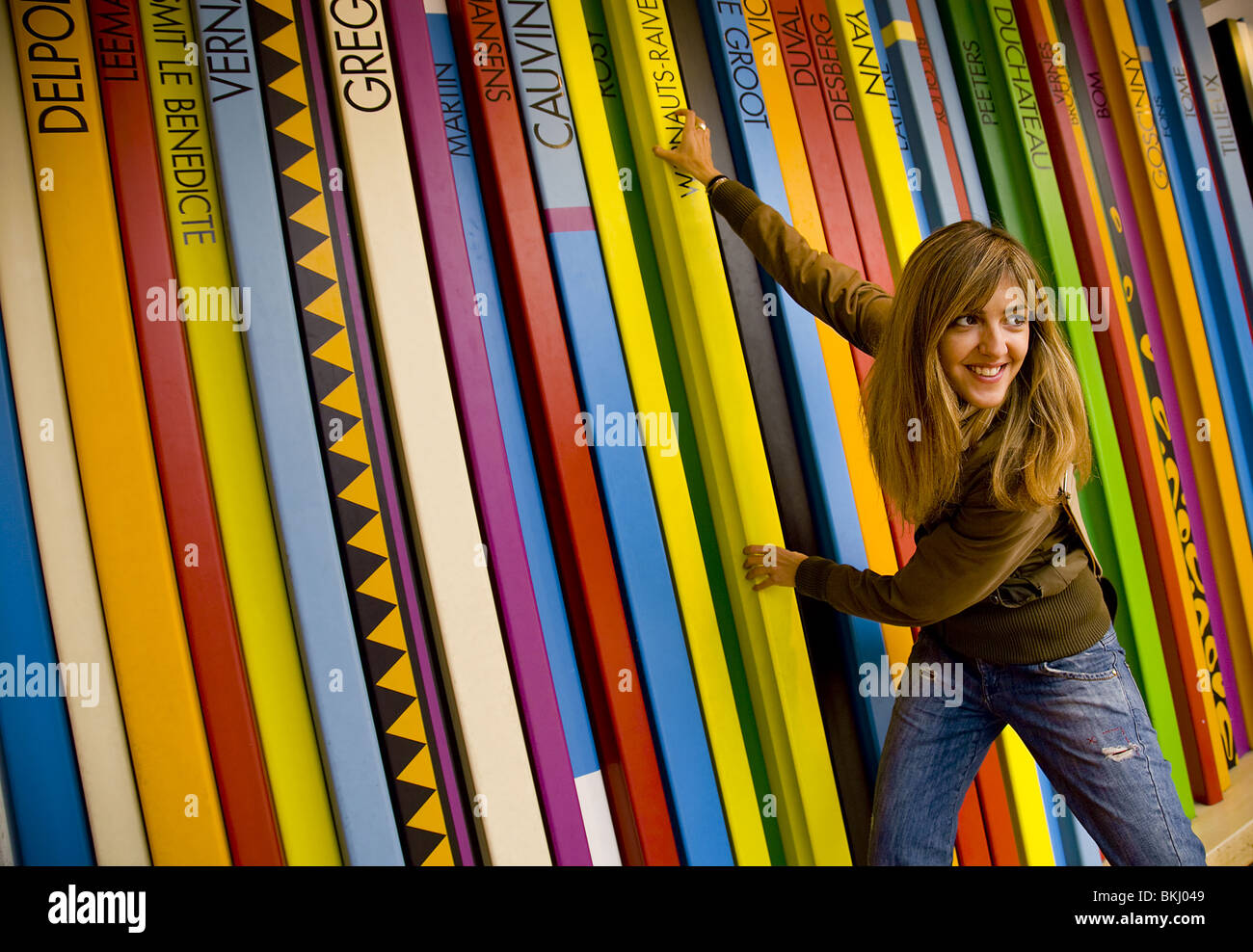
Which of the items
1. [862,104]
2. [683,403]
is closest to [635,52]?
[862,104]

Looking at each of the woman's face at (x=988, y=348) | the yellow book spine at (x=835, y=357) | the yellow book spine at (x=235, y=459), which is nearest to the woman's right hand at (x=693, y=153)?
the yellow book spine at (x=835, y=357)

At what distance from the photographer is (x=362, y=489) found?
165cm

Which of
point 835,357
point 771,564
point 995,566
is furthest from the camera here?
point 835,357

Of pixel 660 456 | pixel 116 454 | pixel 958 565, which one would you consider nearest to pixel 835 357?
pixel 660 456

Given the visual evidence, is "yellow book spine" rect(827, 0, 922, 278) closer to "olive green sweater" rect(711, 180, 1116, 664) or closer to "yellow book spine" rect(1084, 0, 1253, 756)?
"olive green sweater" rect(711, 180, 1116, 664)

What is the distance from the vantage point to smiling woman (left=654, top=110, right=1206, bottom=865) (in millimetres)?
1411

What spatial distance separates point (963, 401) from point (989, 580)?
0.34m

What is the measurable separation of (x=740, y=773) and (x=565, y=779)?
42 centimetres

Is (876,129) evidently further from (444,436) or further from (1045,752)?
(1045,752)

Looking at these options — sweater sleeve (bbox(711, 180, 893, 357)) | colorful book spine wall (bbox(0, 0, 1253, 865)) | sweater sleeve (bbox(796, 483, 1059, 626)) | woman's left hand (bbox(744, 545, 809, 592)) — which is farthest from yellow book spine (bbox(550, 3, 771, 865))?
sweater sleeve (bbox(796, 483, 1059, 626))

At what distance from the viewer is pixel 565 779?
68.4 inches

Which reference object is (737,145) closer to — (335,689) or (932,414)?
(932,414)

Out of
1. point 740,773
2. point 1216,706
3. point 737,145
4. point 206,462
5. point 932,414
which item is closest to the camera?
point 932,414

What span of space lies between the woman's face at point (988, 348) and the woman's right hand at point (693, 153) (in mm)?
709
